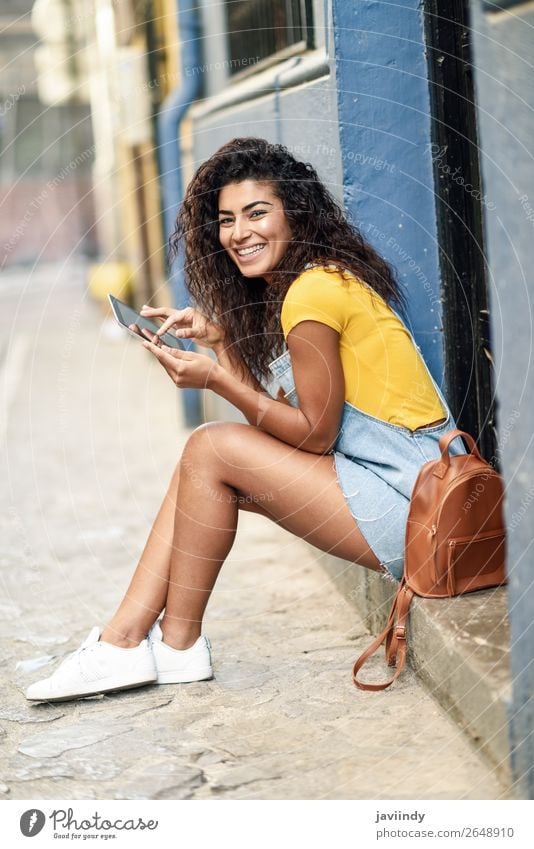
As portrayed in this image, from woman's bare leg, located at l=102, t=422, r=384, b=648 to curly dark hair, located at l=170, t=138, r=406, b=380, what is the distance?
36cm

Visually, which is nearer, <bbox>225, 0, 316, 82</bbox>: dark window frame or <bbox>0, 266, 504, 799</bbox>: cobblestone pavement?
<bbox>0, 266, 504, 799</bbox>: cobblestone pavement

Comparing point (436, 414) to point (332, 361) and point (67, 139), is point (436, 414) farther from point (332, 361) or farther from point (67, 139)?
point (67, 139)

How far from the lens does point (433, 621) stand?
2.60 meters

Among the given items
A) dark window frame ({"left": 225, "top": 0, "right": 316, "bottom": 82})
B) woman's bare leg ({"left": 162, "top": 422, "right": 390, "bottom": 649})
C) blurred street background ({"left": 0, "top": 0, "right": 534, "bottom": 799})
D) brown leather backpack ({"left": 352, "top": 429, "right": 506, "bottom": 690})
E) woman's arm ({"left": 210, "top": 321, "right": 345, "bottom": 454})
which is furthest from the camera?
dark window frame ({"left": 225, "top": 0, "right": 316, "bottom": 82})

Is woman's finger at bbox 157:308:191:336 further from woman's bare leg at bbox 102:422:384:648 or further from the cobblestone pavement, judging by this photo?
the cobblestone pavement

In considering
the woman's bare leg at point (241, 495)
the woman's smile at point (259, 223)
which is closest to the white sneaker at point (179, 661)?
the woman's bare leg at point (241, 495)

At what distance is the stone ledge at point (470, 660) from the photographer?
2.22 m

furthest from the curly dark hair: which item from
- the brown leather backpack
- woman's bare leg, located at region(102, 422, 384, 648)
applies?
the brown leather backpack

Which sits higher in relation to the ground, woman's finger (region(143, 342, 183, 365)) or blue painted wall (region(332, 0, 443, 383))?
blue painted wall (region(332, 0, 443, 383))

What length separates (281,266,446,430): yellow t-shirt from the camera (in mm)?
2689

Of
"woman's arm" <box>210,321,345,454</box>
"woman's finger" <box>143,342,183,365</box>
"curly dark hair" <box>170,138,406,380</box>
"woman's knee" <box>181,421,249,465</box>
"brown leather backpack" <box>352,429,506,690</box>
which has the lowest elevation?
"brown leather backpack" <box>352,429,506,690</box>

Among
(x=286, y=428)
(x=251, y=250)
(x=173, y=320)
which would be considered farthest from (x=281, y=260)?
(x=286, y=428)

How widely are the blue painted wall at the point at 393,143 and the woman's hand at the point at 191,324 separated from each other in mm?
600

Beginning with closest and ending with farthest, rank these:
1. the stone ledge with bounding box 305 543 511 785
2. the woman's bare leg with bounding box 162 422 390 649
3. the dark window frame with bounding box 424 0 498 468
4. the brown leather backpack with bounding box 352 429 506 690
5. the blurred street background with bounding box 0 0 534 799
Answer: the blurred street background with bounding box 0 0 534 799
the stone ledge with bounding box 305 543 511 785
the brown leather backpack with bounding box 352 429 506 690
the woman's bare leg with bounding box 162 422 390 649
the dark window frame with bounding box 424 0 498 468
